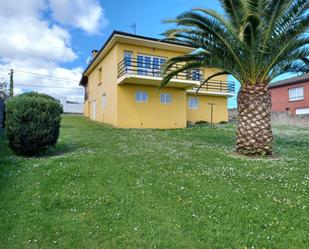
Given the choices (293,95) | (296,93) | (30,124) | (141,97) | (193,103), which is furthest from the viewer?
(293,95)

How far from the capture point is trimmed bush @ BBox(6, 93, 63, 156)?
9828 millimetres

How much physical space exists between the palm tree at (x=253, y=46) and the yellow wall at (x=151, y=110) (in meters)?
10.9

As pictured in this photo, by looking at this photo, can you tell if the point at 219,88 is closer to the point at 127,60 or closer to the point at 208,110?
the point at 208,110

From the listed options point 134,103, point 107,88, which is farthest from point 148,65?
point 107,88

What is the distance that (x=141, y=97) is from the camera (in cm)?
2359

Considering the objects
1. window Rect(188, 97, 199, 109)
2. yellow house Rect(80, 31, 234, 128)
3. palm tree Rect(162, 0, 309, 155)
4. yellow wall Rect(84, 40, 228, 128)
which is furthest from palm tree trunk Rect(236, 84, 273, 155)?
window Rect(188, 97, 199, 109)

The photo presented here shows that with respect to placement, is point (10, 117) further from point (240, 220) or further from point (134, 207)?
point (240, 220)

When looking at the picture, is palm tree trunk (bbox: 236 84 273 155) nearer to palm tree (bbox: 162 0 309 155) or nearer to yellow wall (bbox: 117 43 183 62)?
palm tree (bbox: 162 0 309 155)

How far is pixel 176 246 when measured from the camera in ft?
15.1

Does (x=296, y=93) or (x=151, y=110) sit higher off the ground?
(x=296, y=93)

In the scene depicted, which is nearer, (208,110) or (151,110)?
(151,110)

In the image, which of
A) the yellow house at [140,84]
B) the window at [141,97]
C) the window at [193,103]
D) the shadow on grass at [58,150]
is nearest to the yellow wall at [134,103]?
the yellow house at [140,84]

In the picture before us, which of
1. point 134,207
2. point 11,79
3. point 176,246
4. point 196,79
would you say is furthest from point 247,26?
point 11,79

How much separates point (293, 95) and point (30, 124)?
34870 millimetres
